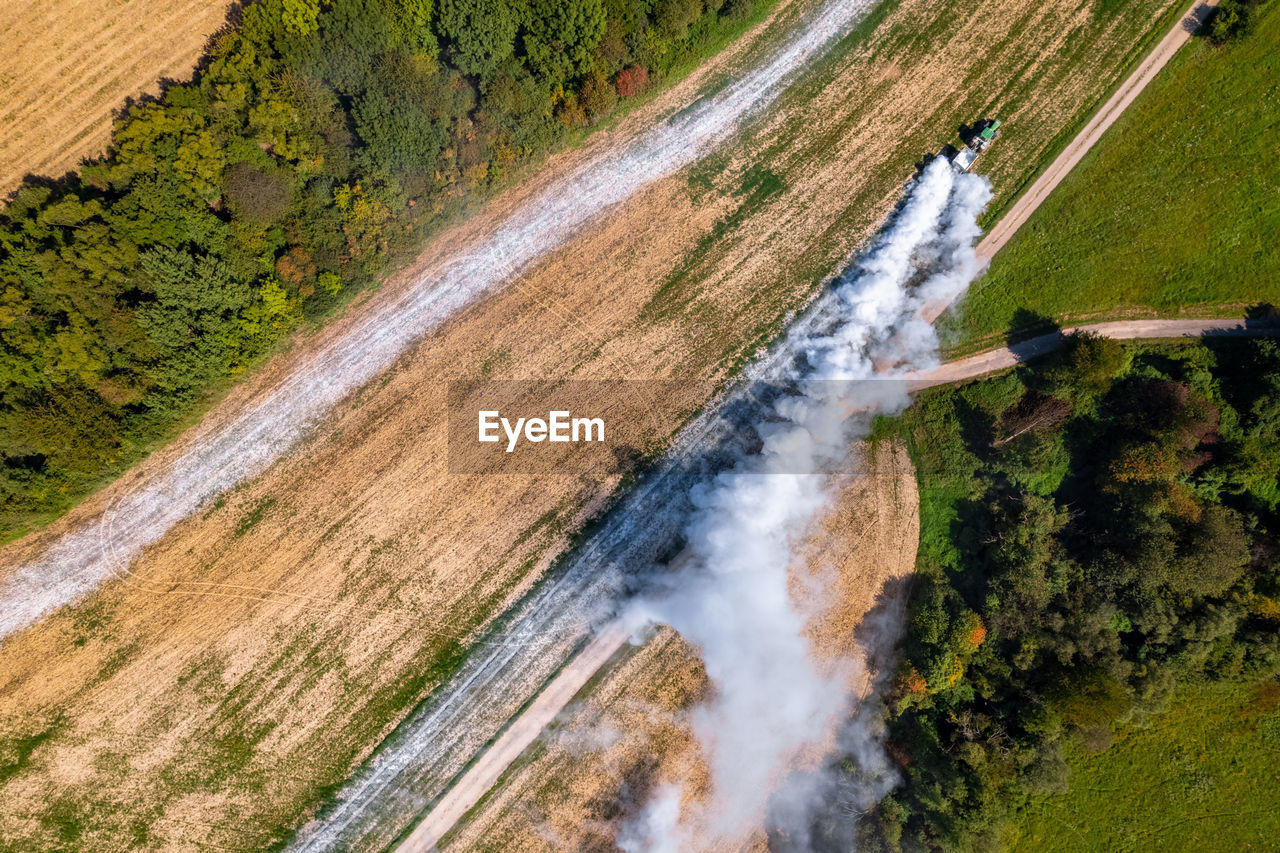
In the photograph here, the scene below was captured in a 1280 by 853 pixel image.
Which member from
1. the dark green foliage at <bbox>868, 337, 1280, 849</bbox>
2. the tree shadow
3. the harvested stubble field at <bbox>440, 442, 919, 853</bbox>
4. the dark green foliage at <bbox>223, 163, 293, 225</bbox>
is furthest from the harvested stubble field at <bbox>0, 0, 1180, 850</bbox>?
the dark green foliage at <bbox>868, 337, 1280, 849</bbox>

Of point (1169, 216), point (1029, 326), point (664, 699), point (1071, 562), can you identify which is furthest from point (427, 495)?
point (1169, 216)

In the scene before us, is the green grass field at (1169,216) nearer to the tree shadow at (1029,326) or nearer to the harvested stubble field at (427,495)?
the tree shadow at (1029,326)

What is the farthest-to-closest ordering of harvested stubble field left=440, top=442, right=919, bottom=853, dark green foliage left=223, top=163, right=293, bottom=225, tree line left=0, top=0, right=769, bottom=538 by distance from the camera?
harvested stubble field left=440, top=442, right=919, bottom=853 < dark green foliage left=223, top=163, right=293, bottom=225 < tree line left=0, top=0, right=769, bottom=538

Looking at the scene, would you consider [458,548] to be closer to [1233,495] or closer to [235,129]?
[235,129]

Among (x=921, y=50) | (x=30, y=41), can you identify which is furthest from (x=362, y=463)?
(x=921, y=50)

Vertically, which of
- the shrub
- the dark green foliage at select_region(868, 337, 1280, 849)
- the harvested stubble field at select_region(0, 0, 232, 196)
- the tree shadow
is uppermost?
the harvested stubble field at select_region(0, 0, 232, 196)

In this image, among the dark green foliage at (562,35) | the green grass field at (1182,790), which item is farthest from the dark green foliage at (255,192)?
the green grass field at (1182,790)

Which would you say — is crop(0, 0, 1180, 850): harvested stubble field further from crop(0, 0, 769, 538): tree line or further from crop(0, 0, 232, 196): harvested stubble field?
crop(0, 0, 232, 196): harvested stubble field
